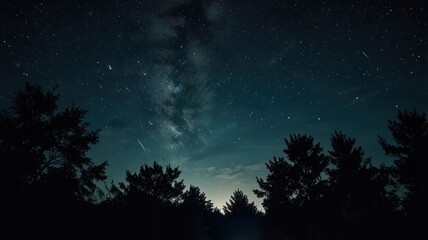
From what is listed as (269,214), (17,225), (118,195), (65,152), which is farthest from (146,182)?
(17,225)

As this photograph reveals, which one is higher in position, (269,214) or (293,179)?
(293,179)

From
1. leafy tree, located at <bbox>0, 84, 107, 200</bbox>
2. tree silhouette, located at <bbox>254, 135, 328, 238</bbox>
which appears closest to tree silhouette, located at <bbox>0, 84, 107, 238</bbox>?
leafy tree, located at <bbox>0, 84, 107, 200</bbox>

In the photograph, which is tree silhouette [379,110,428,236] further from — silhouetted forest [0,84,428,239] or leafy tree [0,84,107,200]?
leafy tree [0,84,107,200]

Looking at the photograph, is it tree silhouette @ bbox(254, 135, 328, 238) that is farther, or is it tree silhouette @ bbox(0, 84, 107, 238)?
tree silhouette @ bbox(254, 135, 328, 238)

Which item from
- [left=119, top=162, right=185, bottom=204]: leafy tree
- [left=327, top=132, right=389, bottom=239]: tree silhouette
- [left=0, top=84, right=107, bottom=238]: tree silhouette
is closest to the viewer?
[left=0, top=84, right=107, bottom=238]: tree silhouette

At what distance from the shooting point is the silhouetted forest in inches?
567

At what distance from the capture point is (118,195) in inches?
1329

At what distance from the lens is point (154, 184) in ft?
110

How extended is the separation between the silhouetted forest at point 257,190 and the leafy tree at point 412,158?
0.19 ft

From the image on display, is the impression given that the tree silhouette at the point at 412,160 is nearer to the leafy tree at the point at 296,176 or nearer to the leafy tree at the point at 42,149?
the leafy tree at the point at 296,176

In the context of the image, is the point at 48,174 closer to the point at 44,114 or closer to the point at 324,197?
the point at 44,114

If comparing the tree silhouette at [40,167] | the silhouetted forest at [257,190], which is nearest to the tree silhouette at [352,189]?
the silhouetted forest at [257,190]

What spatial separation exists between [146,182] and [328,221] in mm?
20862

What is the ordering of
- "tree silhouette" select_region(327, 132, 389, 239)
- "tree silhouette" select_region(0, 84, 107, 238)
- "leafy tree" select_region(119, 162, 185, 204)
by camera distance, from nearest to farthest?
"tree silhouette" select_region(0, 84, 107, 238)
"tree silhouette" select_region(327, 132, 389, 239)
"leafy tree" select_region(119, 162, 185, 204)
